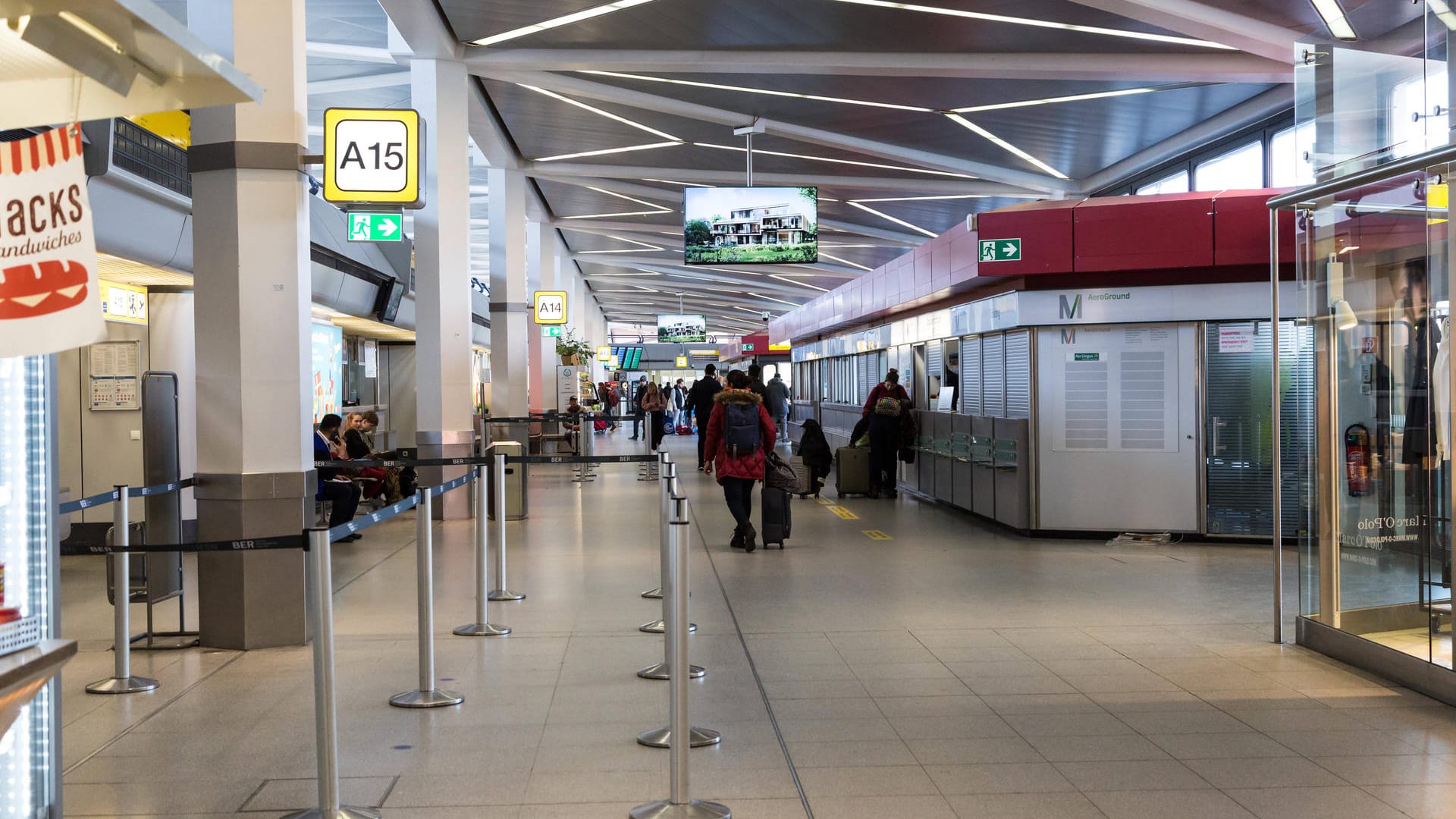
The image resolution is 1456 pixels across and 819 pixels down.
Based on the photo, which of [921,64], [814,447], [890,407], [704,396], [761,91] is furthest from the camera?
[704,396]

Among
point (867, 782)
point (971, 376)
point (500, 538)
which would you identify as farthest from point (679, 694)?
point (971, 376)

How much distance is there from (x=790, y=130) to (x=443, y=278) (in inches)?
244

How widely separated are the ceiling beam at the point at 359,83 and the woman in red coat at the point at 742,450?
8.56m

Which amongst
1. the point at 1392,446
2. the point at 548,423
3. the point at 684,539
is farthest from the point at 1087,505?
the point at 548,423

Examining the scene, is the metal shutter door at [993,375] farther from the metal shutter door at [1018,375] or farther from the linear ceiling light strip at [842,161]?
the linear ceiling light strip at [842,161]

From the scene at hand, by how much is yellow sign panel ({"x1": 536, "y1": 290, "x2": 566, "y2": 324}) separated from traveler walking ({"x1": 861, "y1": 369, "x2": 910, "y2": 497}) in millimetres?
9747

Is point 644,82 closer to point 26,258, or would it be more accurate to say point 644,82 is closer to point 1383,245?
point 1383,245

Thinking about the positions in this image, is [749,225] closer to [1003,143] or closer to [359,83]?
[1003,143]

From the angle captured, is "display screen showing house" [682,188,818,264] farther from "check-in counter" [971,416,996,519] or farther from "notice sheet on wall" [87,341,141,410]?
"notice sheet on wall" [87,341,141,410]

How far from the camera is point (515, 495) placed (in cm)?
1437

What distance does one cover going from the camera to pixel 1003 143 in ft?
59.9

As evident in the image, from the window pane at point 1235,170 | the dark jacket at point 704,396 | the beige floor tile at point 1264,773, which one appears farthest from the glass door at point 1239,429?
the dark jacket at point 704,396

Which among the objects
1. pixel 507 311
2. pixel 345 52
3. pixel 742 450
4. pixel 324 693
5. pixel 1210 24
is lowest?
pixel 324 693

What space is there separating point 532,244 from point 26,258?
25256 millimetres
